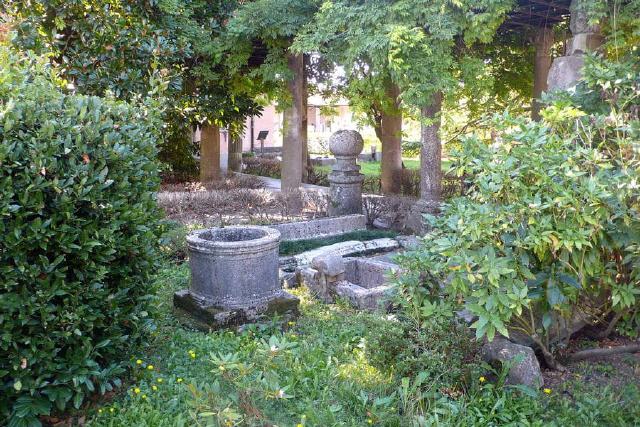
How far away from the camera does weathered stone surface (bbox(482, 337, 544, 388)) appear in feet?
11.3

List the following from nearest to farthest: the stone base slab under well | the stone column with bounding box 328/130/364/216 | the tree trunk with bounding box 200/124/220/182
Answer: the stone base slab under well < the stone column with bounding box 328/130/364/216 < the tree trunk with bounding box 200/124/220/182

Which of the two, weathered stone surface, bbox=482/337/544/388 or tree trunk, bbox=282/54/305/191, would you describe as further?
tree trunk, bbox=282/54/305/191

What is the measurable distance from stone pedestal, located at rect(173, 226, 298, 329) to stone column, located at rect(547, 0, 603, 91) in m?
4.51

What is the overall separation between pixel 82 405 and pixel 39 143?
1628mm

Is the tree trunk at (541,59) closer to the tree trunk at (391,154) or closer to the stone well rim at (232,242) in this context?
the tree trunk at (391,154)

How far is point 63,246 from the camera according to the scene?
308 centimetres

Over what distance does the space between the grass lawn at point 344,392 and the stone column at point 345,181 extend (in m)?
5.03

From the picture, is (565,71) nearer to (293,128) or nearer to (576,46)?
(576,46)

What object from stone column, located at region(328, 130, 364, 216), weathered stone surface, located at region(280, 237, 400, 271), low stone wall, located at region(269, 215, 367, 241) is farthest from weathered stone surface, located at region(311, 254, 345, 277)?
stone column, located at region(328, 130, 364, 216)

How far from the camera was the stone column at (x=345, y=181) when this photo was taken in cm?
901

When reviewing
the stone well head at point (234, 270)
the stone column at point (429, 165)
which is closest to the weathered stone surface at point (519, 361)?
the stone well head at point (234, 270)

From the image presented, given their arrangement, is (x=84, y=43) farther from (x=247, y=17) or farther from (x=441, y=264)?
(x=441, y=264)

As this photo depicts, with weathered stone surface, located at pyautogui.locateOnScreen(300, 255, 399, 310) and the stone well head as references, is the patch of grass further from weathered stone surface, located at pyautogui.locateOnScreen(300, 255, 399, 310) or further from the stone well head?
the stone well head

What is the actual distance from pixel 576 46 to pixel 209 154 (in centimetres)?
872
